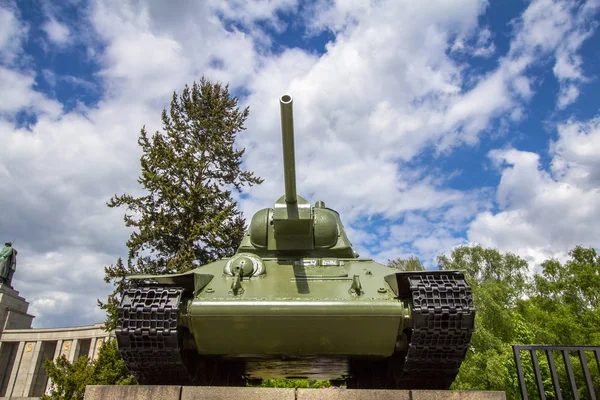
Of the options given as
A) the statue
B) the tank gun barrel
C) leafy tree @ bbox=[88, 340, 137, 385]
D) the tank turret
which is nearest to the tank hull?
the tank turret

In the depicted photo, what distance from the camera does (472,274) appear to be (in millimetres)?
38312

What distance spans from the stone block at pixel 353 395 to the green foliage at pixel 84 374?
40.9 feet

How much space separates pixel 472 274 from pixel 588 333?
469 inches

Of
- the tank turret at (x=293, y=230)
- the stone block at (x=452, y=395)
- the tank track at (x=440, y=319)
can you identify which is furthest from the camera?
the tank turret at (x=293, y=230)

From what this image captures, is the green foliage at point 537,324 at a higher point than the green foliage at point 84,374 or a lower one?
higher

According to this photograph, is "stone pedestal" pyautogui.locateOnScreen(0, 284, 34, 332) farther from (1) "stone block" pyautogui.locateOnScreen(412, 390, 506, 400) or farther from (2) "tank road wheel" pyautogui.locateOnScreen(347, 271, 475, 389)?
(1) "stone block" pyautogui.locateOnScreen(412, 390, 506, 400)

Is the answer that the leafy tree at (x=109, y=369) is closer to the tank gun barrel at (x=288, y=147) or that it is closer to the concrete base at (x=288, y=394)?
the tank gun barrel at (x=288, y=147)

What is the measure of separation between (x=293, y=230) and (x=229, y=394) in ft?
10.1

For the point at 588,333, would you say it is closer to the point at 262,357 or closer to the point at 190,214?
the point at 190,214

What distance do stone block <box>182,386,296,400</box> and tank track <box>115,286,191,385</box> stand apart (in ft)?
3.29

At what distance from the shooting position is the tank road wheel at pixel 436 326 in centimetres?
560

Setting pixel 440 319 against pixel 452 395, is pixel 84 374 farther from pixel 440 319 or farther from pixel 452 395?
pixel 452 395

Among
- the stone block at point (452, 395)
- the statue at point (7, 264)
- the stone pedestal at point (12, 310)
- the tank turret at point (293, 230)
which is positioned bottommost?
the stone block at point (452, 395)

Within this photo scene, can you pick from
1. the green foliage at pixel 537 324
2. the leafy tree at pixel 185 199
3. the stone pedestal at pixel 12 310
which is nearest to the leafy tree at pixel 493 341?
the green foliage at pixel 537 324
